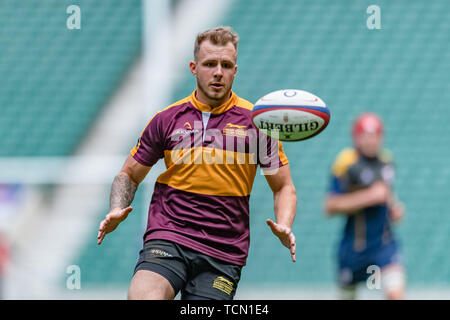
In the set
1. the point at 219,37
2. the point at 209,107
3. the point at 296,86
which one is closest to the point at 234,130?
the point at 209,107

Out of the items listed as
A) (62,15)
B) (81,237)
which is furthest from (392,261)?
(62,15)

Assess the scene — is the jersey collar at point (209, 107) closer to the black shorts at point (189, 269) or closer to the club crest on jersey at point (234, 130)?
the club crest on jersey at point (234, 130)

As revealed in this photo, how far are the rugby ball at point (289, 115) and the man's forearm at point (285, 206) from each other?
319 mm

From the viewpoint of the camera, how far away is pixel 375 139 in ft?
20.7

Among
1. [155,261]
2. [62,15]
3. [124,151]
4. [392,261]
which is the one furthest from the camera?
[62,15]

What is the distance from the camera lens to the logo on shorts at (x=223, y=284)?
12.8 feet

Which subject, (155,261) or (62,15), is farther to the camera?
(62,15)

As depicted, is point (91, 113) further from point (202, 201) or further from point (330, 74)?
point (202, 201)

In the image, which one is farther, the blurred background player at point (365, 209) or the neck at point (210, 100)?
the blurred background player at point (365, 209)

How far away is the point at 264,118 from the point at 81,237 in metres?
4.69

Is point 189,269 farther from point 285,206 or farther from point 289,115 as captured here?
point 289,115

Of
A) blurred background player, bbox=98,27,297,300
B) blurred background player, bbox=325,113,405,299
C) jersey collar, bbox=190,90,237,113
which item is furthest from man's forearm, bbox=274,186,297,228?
blurred background player, bbox=325,113,405,299

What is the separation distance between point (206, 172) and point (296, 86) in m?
4.68

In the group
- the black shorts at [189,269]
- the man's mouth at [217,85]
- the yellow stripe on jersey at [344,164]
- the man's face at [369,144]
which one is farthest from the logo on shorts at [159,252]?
the man's face at [369,144]
